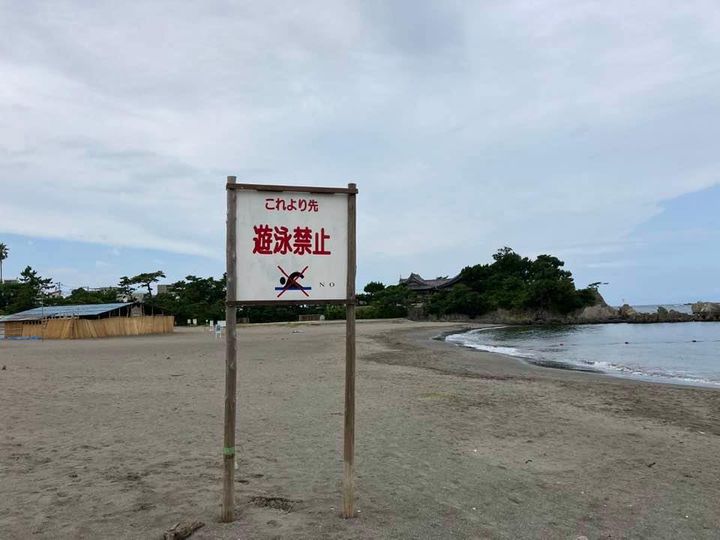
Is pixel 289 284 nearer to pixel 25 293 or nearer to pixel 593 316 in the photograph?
pixel 25 293

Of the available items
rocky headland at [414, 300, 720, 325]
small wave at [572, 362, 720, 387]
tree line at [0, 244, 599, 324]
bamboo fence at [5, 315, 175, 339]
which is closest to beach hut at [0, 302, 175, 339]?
bamboo fence at [5, 315, 175, 339]

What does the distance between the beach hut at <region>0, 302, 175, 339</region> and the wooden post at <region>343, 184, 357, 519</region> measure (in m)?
40.8

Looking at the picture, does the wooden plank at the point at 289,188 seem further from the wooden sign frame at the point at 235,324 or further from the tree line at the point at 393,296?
the tree line at the point at 393,296

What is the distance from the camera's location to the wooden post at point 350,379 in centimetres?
402

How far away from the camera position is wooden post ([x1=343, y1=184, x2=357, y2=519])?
4.02 m

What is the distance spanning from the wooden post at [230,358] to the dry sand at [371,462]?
0.77 feet

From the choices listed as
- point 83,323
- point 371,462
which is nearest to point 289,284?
point 371,462

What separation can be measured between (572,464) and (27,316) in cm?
4998

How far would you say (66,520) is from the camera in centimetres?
399

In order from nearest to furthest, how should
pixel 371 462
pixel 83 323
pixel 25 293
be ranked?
pixel 371 462 → pixel 83 323 → pixel 25 293

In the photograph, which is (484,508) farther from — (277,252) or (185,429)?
(185,429)

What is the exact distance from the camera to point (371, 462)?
19.0ft

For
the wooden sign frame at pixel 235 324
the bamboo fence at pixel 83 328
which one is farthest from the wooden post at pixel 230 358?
the bamboo fence at pixel 83 328

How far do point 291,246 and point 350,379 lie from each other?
116cm
